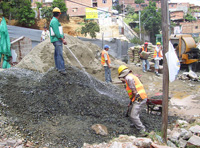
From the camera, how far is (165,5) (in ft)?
12.6

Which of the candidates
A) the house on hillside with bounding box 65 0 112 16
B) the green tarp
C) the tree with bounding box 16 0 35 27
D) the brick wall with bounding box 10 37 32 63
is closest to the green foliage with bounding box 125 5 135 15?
the house on hillside with bounding box 65 0 112 16

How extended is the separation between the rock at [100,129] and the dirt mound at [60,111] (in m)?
0.08

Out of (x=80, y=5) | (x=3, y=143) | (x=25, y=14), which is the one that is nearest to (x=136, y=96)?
(x=3, y=143)

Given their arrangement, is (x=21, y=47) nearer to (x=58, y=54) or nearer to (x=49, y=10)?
(x=58, y=54)

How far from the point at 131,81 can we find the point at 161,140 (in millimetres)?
1296

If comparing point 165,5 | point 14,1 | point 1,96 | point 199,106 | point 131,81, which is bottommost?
point 199,106

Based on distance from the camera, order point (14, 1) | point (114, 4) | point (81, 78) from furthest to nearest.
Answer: point (114, 4) < point (14, 1) < point (81, 78)

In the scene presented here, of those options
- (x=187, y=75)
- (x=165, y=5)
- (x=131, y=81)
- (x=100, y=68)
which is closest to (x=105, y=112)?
(x=131, y=81)

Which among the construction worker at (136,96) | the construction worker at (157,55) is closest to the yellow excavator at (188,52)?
the construction worker at (157,55)

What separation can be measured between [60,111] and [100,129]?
43.3 inches

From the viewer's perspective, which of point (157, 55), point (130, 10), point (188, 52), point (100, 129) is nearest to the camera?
point (100, 129)

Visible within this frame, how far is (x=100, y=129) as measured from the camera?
14.0ft

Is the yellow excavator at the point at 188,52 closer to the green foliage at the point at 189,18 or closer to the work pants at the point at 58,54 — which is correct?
the work pants at the point at 58,54

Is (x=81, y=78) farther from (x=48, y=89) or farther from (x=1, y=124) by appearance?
(x=1, y=124)
